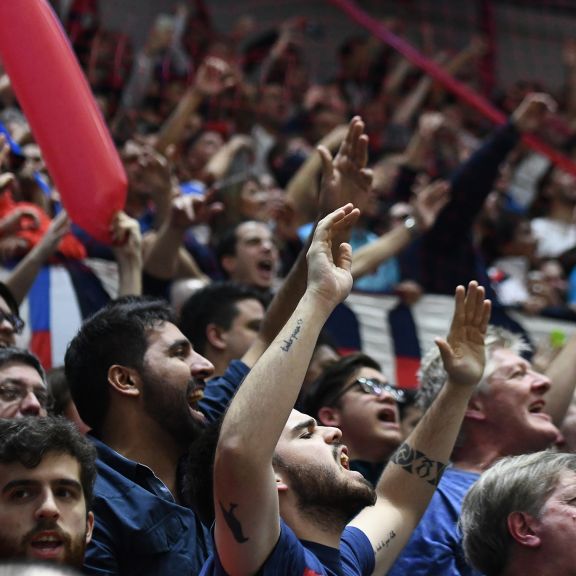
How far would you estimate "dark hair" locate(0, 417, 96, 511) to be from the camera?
111 inches

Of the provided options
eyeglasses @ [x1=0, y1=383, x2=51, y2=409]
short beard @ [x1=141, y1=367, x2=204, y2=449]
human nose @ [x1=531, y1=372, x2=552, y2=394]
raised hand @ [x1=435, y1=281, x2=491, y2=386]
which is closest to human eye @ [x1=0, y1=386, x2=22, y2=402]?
eyeglasses @ [x1=0, y1=383, x2=51, y2=409]

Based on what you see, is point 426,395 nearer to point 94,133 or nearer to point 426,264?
point 94,133

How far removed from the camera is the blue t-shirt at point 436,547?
366 cm

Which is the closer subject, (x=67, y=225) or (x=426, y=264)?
(x=67, y=225)

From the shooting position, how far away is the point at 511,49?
11180 mm

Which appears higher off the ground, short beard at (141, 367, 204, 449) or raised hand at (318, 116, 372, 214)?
raised hand at (318, 116, 372, 214)

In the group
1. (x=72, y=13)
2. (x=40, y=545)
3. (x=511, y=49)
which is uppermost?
(x=40, y=545)

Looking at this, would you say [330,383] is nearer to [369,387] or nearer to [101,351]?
[369,387]

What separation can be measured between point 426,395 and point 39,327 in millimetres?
1674

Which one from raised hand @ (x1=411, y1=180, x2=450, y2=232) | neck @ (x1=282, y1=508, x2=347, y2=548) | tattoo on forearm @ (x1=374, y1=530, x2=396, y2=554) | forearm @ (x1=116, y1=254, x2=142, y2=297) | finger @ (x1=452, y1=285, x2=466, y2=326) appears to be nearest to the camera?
neck @ (x1=282, y1=508, x2=347, y2=548)

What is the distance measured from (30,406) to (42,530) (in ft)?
2.56

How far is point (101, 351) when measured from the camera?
3.60 metres

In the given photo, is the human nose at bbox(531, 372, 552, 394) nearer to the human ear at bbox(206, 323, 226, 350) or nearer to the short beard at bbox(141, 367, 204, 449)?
the human ear at bbox(206, 323, 226, 350)

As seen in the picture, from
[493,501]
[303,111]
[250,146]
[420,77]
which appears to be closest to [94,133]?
[493,501]
